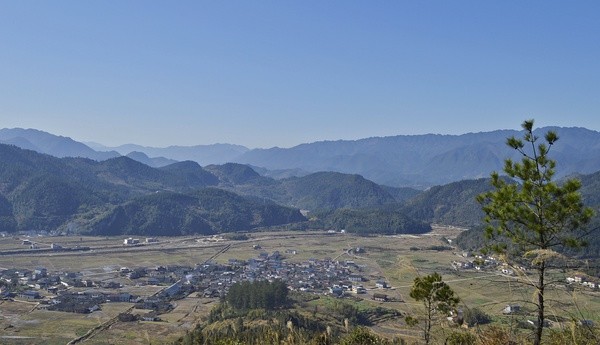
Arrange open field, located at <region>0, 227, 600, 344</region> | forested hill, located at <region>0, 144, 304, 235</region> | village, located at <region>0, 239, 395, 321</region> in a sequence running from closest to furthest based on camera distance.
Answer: open field, located at <region>0, 227, 600, 344</region>
village, located at <region>0, 239, 395, 321</region>
forested hill, located at <region>0, 144, 304, 235</region>

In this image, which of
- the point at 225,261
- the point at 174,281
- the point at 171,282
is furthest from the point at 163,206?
the point at 171,282

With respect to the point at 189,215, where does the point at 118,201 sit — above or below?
above

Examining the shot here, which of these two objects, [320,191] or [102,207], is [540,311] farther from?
[320,191]

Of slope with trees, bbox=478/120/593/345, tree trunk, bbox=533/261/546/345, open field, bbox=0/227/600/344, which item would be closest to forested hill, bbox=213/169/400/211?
open field, bbox=0/227/600/344

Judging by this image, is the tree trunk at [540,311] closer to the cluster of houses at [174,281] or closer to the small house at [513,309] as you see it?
the small house at [513,309]

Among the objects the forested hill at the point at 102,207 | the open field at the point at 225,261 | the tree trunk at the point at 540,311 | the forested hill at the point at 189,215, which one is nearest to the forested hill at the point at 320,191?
the forested hill at the point at 189,215

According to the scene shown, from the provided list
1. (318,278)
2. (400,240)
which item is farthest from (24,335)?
(400,240)

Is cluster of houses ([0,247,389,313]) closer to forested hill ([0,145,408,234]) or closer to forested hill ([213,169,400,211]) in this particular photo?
forested hill ([0,145,408,234])

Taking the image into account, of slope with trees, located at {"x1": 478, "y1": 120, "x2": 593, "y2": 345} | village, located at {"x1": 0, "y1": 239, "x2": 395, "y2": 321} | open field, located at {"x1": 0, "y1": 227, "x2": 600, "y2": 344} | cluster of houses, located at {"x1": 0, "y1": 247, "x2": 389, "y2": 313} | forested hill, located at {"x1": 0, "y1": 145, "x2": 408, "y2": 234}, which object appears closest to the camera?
slope with trees, located at {"x1": 478, "y1": 120, "x2": 593, "y2": 345}
